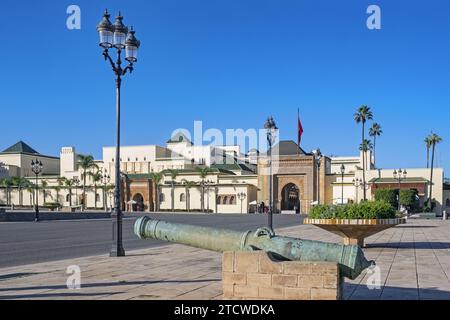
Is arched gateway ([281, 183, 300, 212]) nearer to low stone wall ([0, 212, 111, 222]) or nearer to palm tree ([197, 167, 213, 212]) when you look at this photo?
palm tree ([197, 167, 213, 212])

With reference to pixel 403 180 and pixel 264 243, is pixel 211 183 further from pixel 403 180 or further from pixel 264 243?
pixel 264 243

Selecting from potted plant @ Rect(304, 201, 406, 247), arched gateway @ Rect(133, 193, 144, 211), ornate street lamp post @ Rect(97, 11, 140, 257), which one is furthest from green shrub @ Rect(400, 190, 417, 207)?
ornate street lamp post @ Rect(97, 11, 140, 257)

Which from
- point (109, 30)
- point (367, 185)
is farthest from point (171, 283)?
point (367, 185)

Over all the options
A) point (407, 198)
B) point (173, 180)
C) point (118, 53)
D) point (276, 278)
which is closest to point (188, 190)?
point (173, 180)

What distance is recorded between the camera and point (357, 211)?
12.6m

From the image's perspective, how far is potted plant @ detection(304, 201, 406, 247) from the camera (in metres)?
12.5

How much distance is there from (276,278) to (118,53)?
31.7 feet

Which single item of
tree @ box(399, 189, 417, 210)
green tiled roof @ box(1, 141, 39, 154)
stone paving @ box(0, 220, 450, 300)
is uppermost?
green tiled roof @ box(1, 141, 39, 154)

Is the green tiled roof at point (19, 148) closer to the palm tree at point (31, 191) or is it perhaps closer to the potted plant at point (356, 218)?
the palm tree at point (31, 191)

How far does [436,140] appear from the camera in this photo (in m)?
72.3

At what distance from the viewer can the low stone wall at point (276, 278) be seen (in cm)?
516

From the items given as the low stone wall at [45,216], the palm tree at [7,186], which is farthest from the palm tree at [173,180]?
the palm tree at [7,186]

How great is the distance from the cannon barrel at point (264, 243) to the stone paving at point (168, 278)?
947 millimetres
